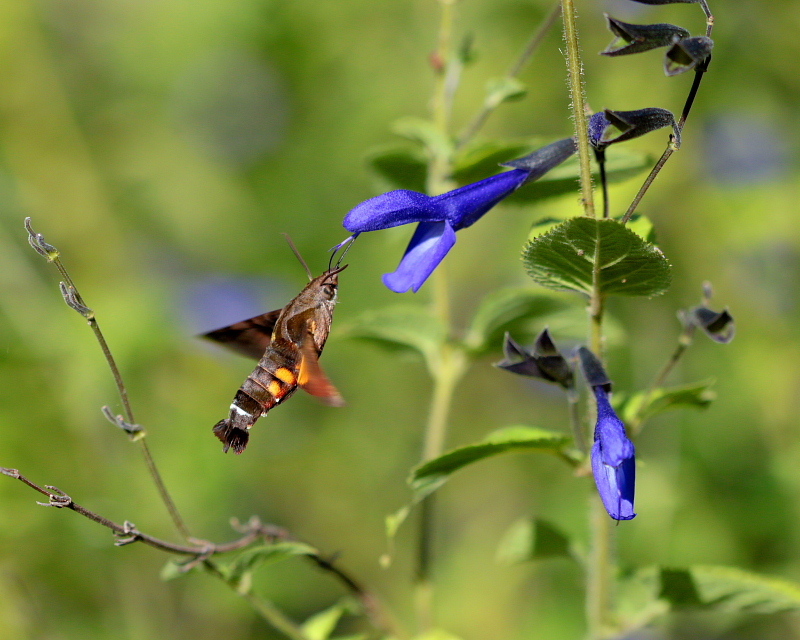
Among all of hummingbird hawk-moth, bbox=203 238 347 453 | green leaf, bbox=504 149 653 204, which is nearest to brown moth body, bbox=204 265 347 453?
hummingbird hawk-moth, bbox=203 238 347 453

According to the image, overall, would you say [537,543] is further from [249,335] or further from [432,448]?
[249,335]

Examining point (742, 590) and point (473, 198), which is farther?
point (742, 590)

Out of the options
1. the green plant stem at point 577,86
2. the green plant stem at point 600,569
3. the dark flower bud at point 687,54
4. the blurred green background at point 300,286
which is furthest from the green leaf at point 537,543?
A: the dark flower bud at point 687,54

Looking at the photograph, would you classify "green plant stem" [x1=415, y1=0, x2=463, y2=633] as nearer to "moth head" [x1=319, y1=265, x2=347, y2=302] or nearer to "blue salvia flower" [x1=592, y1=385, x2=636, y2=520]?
"moth head" [x1=319, y1=265, x2=347, y2=302]

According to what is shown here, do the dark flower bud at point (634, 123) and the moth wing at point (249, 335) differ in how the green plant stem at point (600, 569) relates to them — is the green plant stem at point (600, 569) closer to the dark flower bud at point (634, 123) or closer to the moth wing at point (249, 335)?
the dark flower bud at point (634, 123)

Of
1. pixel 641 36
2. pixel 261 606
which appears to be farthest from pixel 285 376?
pixel 641 36
